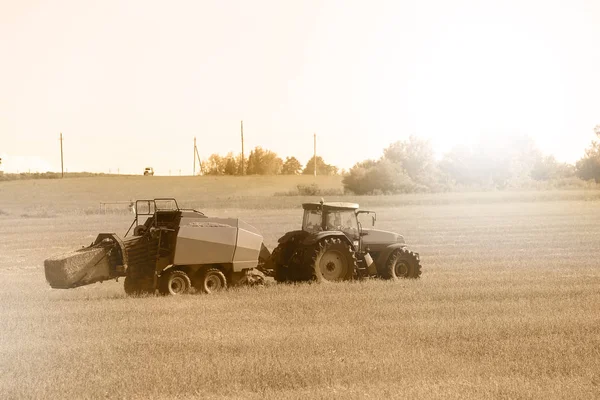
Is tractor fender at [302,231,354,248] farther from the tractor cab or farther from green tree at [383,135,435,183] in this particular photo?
green tree at [383,135,435,183]

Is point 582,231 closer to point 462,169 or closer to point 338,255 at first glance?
point 338,255

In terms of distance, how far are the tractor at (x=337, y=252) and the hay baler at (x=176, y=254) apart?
111cm

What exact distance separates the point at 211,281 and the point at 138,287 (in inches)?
61.8

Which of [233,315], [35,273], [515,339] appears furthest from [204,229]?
[35,273]

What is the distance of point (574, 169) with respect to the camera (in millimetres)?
100312

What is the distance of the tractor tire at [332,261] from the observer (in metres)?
18.0

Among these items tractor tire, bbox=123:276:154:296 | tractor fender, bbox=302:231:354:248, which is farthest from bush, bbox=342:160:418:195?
tractor tire, bbox=123:276:154:296

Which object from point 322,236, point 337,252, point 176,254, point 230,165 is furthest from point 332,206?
point 230,165

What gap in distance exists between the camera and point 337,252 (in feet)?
60.1

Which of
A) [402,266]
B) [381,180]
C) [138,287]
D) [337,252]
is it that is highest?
[381,180]

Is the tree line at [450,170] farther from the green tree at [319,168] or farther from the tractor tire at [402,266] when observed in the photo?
the tractor tire at [402,266]

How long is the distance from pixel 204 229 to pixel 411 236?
21150 millimetres

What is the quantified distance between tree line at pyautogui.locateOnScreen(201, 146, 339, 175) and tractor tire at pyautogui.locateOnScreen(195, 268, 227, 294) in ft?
320

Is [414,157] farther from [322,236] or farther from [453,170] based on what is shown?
[322,236]
